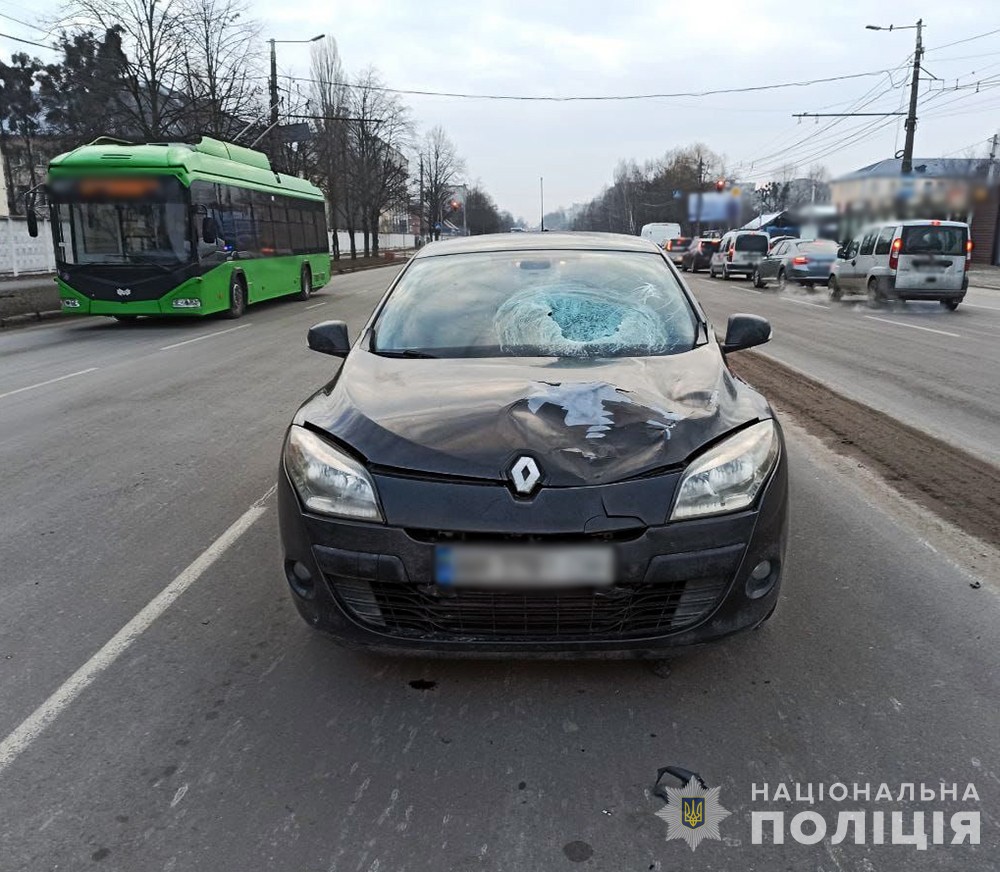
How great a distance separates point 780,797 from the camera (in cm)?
238

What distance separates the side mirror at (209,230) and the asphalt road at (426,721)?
39.6 feet

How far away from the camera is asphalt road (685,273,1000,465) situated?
740cm

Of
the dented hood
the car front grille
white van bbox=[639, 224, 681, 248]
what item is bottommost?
the car front grille

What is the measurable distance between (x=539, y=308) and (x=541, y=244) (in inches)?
35.3

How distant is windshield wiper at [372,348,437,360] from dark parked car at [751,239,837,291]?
22.8 meters

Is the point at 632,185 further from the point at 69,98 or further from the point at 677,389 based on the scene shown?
the point at 677,389

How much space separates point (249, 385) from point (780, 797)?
8.01m

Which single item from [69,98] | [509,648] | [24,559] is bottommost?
[24,559]

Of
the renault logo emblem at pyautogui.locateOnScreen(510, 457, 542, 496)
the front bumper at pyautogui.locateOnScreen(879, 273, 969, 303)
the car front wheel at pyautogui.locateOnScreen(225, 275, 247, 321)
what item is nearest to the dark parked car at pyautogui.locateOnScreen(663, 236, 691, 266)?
the front bumper at pyautogui.locateOnScreen(879, 273, 969, 303)

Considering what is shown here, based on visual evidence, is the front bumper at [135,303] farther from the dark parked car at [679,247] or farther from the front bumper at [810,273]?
the dark parked car at [679,247]

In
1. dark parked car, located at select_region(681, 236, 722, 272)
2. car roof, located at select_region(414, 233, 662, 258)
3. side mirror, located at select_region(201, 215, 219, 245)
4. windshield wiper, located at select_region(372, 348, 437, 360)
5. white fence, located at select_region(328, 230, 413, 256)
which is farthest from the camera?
white fence, located at select_region(328, 230, 413, 256)

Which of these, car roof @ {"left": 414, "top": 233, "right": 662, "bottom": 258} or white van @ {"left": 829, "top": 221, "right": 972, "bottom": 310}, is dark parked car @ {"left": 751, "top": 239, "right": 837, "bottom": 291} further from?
car roof @ {"left": 414, "top": 233, "right": 662, "bottom": 258}

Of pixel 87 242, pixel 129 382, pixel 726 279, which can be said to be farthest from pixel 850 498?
pixel 726 279

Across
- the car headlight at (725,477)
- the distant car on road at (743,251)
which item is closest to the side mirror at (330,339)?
the car headlight at (725,477)
